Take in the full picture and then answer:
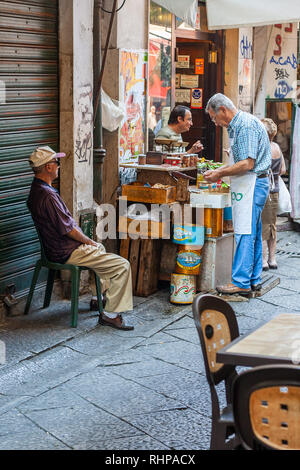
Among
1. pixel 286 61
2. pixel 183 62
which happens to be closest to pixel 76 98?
pixel 183 62

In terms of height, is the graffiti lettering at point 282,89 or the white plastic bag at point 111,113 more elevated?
the graffiti lettering at point 282,89

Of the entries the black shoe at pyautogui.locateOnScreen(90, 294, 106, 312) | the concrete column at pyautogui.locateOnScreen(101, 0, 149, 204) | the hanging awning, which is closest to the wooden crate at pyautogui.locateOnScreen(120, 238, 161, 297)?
the concrete column at pyautogui.locateOnScreen(101, 0, 149, 204)

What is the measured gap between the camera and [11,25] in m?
6.62

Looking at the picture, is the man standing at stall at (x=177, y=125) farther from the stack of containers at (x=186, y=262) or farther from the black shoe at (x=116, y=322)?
the black shoe at (x=116, y=322)

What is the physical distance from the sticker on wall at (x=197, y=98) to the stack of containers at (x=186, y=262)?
4.17 meters

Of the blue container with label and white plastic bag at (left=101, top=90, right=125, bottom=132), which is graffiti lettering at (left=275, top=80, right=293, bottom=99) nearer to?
white plastic bag at (left=101, top=90, right=125, bottom=132)

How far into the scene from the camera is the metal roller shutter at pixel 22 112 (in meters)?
6.61

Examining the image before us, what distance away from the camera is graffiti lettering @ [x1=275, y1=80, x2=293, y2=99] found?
41.5ft

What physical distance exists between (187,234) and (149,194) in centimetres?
60

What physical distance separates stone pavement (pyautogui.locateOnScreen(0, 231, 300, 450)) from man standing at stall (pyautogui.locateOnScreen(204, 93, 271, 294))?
1.40 ft

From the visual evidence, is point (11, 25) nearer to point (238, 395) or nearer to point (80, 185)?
point (80, 185)

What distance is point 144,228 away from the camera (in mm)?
7723

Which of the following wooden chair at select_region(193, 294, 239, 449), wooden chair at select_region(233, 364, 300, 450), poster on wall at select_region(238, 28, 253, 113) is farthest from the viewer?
poster on wall at select_region(238, 28, 253, 113)

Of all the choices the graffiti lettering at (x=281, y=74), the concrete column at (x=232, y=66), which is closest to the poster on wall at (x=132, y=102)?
the concrete column at (x=232, y=66)
